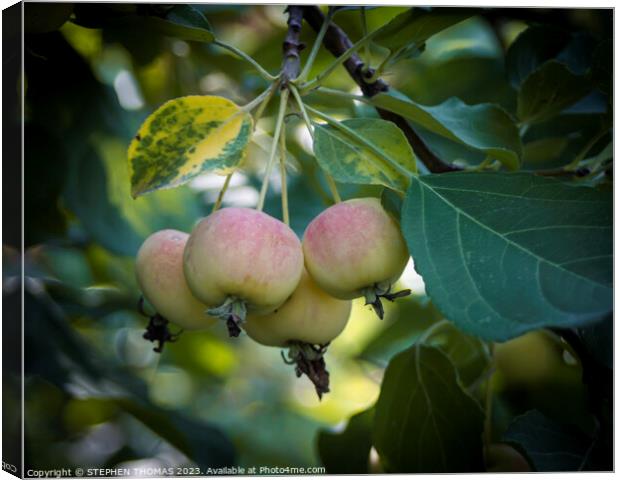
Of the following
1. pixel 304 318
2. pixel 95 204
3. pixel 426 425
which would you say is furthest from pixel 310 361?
pixel 95 204

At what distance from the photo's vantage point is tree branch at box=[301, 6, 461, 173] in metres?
0.99

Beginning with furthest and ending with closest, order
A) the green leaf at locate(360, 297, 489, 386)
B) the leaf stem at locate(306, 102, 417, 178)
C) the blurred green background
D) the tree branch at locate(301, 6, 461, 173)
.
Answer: the green leaf at locate(360, 297, 489, 386) < the blurred green background < the tree branch at locate(301, 6, 461, 173) < the leaf stem at locate(306, 102, 417, 178)

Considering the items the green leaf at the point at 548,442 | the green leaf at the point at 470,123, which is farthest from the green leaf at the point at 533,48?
the green leaf at the point at 548,442

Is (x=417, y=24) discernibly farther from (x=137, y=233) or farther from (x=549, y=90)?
(x=137, y=233)

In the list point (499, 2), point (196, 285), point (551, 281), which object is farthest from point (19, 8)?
point (551, 281)

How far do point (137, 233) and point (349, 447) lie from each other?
0.46 metres

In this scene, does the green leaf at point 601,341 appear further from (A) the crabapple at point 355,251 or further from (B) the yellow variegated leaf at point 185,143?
(B) the yellow variegated leaf at point 185,143

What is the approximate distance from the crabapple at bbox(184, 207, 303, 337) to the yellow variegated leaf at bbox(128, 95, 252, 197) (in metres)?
0.07

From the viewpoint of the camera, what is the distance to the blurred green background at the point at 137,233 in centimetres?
112

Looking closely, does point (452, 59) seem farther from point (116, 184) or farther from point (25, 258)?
point (25, 258)

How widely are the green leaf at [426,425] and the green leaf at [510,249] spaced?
0.34 meters

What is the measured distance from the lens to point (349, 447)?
123cm

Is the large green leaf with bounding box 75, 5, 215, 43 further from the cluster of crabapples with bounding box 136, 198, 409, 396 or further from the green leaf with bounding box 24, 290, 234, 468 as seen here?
the green leaf with bounding box 24, 290, 234, 468

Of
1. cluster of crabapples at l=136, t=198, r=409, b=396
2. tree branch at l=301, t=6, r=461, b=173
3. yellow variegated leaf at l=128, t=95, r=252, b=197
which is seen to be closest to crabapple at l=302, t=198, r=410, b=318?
cluster of crabapples at l=136, t=198, r=409, b=396
